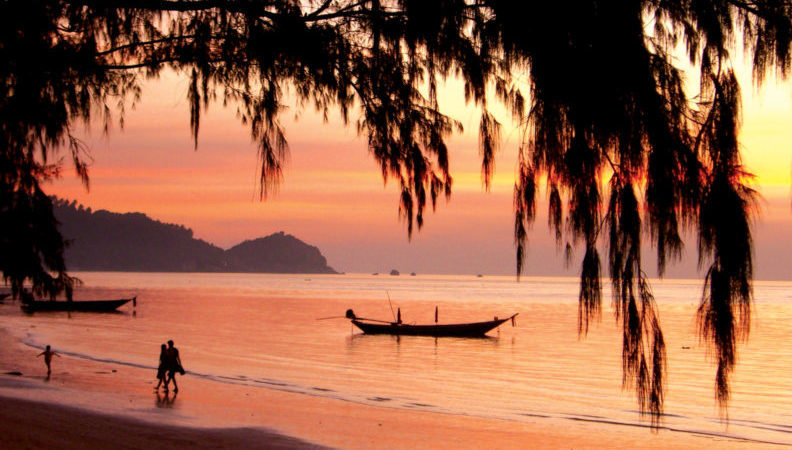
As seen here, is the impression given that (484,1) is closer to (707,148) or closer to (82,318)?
(707,148)

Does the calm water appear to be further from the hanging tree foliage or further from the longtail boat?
the hanging tree foliage

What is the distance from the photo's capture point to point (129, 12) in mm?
5598

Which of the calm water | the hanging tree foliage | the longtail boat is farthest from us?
the longtail boat

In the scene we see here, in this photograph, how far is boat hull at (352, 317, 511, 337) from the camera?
53806 millimetres

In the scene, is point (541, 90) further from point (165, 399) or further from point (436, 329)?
point (436, 329)

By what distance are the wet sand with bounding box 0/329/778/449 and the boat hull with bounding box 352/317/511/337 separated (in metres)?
28.4

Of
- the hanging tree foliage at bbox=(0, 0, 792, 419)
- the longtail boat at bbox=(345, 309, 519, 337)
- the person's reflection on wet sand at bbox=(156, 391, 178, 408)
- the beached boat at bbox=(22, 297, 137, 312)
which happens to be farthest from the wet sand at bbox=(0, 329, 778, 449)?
the beached boat at bbox=(22, 297, 137, 312)

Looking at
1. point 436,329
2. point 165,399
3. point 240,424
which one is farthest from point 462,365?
point 240,424

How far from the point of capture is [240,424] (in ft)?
63.4

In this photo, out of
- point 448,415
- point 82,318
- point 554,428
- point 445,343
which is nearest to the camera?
point 554,428

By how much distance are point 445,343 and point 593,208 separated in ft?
158

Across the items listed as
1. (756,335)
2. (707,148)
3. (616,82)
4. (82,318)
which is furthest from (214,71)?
(82,318)

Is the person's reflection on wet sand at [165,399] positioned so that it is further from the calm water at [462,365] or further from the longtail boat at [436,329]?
the longtail boat at [436,329]

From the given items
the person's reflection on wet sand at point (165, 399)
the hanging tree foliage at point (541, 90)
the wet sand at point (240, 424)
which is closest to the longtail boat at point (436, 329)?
the wet sand at point (240, 424)
